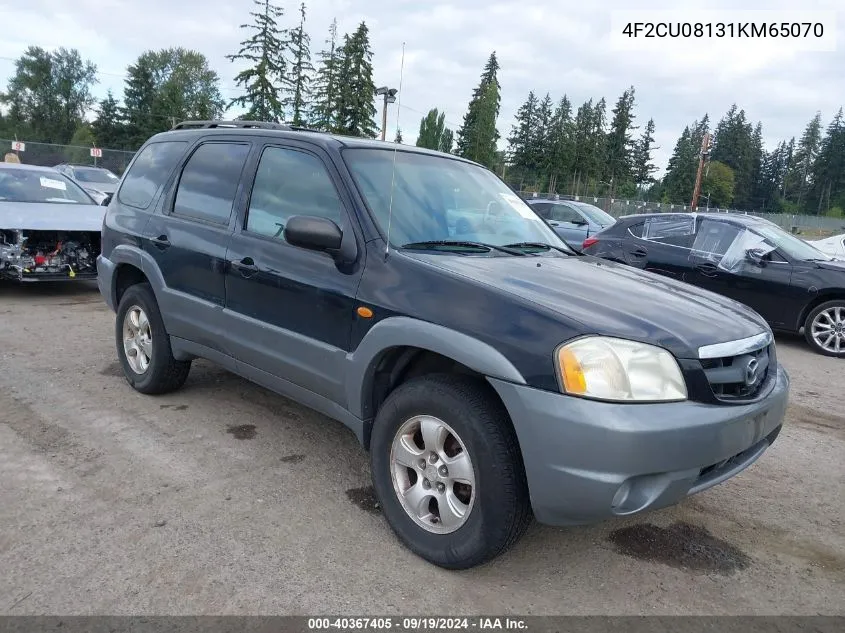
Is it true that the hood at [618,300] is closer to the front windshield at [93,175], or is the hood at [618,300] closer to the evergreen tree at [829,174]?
the front windshield at [93,175]

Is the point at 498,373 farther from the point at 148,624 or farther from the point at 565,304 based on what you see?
the point at 148,624

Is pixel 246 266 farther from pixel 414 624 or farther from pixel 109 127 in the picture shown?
pixel 109 127

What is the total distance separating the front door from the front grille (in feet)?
5.30

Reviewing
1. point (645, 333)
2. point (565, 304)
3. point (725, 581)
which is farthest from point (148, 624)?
point (725, 581)

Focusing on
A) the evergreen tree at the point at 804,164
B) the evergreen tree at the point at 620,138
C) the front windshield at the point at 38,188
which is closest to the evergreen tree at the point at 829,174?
the evergreen tree at the point at 804,164

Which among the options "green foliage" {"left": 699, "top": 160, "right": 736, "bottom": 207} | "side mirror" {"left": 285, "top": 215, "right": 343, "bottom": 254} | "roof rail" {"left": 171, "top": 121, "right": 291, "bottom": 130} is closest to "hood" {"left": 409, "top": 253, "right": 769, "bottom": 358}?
"side mirror" {"left": 285, "top": 215, "right": 343, "bottom": 254}

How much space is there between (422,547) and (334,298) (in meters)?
1.23

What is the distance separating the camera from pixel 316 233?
3.11 m

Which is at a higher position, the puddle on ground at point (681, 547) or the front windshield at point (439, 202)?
the front windshield at point (439, 202)

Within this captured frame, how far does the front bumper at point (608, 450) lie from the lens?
7.86ft

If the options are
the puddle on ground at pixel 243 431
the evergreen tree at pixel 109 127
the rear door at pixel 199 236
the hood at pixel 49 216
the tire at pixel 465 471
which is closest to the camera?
the tire at pixel 465 471

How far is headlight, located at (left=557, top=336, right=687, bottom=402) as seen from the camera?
2.45 metres

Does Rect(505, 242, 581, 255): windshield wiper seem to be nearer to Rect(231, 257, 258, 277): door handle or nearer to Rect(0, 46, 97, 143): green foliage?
Rect(231, 257, 258, 277): door handle

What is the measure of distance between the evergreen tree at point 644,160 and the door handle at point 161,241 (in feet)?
327
